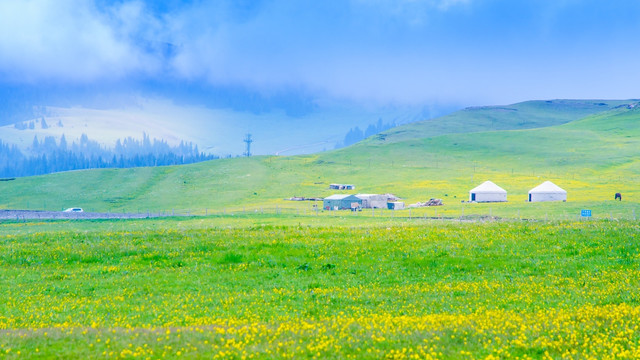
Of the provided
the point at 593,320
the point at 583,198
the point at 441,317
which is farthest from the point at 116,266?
the point at 583,198

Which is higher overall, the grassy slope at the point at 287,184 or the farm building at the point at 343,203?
the grassy slope at the point at 287,184

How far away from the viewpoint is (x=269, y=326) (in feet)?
51.1

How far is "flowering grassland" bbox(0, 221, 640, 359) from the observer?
44.5ft

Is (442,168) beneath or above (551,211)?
above

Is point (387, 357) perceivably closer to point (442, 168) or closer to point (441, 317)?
point (441, 317)

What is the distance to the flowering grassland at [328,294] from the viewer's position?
44.5 ft

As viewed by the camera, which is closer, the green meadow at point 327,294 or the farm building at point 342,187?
the green meadow at point 327,294

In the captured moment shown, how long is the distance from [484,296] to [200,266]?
1314cm

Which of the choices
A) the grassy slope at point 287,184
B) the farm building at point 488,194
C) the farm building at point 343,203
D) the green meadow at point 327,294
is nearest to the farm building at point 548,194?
the grassy slope at point 287,184

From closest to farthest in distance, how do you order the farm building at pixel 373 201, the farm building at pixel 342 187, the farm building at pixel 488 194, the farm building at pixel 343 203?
the farm building at pixel 343 203 → the farm building at pixel 373 201 → the farm building at pixel 488 194 → the farm building at pixel 342 187

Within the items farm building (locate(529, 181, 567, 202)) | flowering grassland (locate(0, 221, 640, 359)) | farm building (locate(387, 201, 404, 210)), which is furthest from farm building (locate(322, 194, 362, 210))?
flowering grassland (locate(0, 221, 640, 359))

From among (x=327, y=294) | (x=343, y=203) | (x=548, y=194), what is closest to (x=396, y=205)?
(x=343, y=203)

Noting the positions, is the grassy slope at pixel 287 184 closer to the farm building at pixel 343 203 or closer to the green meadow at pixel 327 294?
the farm building at pixel 343 203

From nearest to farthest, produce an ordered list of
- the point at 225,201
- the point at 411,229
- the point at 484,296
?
the point at 484,296 < the point at 411,229 < the point at 225,201
